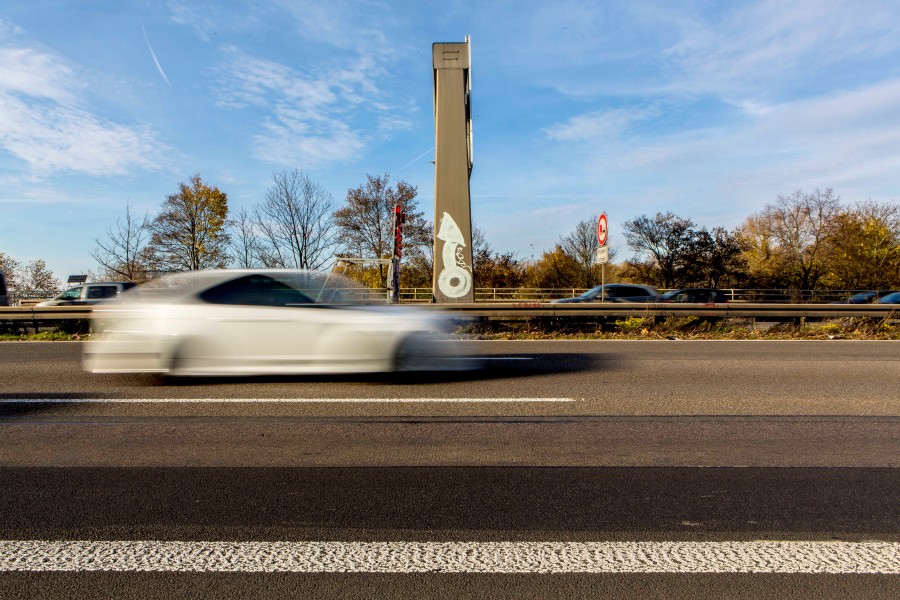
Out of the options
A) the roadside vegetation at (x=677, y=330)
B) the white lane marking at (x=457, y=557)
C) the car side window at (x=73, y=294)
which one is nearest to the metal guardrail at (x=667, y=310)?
the roadside vegetation at (x=677, y=330)

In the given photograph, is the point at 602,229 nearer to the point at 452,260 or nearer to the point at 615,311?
the point at 615,311

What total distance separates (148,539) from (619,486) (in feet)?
8.54

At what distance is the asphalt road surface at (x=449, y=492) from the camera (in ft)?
8.59

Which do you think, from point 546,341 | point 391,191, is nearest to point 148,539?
point 546,341

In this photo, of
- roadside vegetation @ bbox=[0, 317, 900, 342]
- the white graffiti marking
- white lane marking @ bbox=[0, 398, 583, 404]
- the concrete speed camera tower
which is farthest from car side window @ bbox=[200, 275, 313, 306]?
the white graffiti marking

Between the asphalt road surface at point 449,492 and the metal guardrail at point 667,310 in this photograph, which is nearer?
the asphalt road surface at point 449,492

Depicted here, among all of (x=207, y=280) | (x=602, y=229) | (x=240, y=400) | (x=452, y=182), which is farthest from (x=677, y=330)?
(x=240, y=400)

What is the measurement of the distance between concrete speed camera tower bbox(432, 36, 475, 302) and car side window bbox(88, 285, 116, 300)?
1385 centimetres

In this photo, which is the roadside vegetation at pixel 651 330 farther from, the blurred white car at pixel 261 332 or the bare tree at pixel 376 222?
the bare tree at pixel 376 222

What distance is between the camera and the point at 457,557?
110 inches

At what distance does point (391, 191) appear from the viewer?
39.8m

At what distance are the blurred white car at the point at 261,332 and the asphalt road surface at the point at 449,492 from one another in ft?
1.19

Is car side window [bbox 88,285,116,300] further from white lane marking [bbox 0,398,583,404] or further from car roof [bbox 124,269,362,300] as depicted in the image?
white lane marking [bbox 0,398,583,404]

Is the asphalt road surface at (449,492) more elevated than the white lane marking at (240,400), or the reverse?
the white lane marking at (240,400)
